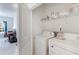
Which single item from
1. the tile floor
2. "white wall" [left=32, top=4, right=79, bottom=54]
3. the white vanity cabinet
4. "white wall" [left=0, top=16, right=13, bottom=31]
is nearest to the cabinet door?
the white vanity cabinet

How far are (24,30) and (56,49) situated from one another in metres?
0.49

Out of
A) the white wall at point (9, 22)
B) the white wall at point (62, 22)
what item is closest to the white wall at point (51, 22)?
the white wall at point (62, 22)

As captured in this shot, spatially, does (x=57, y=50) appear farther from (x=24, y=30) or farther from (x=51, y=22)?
(x=24, y=30)

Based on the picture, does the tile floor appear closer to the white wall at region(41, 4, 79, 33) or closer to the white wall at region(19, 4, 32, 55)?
the white wall at region(19, 4, 32, 55)

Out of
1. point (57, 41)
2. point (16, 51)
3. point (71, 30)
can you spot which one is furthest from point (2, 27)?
point (71, 30)

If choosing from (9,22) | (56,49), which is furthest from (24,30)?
(56,49)

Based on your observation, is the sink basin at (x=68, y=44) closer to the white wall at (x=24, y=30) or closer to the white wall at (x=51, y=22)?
the white wall at (x=51, y=22)

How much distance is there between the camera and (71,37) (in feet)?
4.44

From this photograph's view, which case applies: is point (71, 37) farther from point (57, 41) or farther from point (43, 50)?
point (43, 50)

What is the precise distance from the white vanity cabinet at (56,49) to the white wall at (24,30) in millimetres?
277

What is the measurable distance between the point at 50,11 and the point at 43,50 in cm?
52

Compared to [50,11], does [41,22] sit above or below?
below

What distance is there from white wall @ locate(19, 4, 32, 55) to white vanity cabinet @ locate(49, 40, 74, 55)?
28 centimetres

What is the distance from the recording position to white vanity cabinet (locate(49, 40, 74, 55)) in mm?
1327
